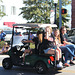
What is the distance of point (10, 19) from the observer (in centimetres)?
4700

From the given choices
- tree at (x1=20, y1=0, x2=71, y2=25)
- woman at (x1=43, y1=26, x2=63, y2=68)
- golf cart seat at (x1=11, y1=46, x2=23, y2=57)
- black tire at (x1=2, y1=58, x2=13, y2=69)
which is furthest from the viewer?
tree at (x1=20, y1=0, x2=71, y2=25)

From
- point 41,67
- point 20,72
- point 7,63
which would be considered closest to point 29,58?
point 41,67

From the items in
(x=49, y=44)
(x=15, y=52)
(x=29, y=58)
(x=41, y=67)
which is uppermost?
(x=49, y=44)

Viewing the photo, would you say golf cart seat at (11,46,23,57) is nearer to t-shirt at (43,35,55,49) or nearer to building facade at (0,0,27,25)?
t-shirt at (43,35,55,49)

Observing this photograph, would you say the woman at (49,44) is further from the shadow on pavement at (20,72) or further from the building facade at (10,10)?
the building facade at (10,10)

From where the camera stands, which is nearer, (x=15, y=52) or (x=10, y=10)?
(x=15, y=52)

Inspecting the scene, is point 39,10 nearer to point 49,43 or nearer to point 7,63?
point 7,63

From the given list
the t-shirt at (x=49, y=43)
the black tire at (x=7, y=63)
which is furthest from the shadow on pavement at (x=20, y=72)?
the t-shirt at (x=49, y=43)

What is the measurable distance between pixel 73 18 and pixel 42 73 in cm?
2752

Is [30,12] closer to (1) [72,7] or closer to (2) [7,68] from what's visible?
(1) [72,7]

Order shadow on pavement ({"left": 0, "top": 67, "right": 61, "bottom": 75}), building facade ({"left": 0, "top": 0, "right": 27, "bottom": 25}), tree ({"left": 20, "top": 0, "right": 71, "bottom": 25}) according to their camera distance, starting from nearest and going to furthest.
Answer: shadow on pavement ({"left": 0, "top": 67, "right": 61, "bottom": 75})
tree ({"left": 20, "top": 0, "right": 71, "bottom": 25})
building facade ({"left": 0, "top": 0, "right": 27, "bottom": 25})

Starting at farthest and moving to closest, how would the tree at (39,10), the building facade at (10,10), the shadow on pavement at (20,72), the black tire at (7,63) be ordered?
1. the building facade at (10,10)
2. the tree at (39,10)
3. the black tire at (7,63)
4. the shadow on pavement at (20,72)

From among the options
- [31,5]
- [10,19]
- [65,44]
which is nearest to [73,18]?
[31,5]

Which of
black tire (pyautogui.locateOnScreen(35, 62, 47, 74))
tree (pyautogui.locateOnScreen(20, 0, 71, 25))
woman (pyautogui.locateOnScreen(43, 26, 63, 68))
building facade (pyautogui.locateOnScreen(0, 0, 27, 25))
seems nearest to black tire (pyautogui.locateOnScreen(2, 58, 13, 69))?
black tire (pyautogui.locateOnScreen(35, 62, 47, 74))
